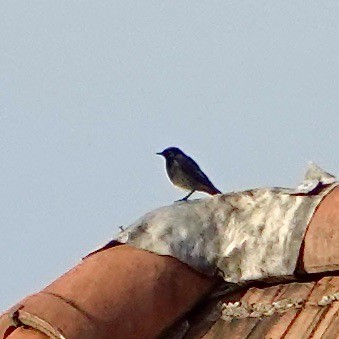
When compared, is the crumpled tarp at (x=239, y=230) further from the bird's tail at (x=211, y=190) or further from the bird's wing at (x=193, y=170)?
A: the bird's wing at (x=193, y=170)

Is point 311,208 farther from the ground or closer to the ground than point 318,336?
farther from the ground

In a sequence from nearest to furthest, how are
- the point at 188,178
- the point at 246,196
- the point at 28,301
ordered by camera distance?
the point at 28,301 < the point at 246,196 < the point at 188,178

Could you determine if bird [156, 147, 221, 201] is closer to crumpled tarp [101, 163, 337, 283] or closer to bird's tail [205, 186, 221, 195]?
bird's tail [205, 186, 221, 195]

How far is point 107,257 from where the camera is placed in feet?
14.9

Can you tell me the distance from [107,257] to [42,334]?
60 centimetres

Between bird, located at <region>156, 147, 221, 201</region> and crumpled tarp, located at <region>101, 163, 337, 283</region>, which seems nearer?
crumpled tarp, located at <region>101, 163, 337, 283</region>

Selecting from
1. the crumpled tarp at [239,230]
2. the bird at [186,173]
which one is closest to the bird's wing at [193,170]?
the bird at [186,173]

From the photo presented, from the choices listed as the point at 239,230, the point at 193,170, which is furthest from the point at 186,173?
the point at 239,230

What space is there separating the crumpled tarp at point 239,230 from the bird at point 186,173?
582 cm

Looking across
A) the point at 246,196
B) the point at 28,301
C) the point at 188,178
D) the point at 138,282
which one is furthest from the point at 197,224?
the point at 188,178

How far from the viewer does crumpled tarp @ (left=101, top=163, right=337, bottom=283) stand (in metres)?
4.46

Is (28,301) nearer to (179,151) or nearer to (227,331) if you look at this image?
(227,331)

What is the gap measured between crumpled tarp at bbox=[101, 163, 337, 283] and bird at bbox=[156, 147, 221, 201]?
Answer: 5.82 m

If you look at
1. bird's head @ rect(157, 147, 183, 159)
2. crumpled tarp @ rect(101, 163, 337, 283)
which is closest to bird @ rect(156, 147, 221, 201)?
bird's head @ rect(157, 147, 183, 159)
